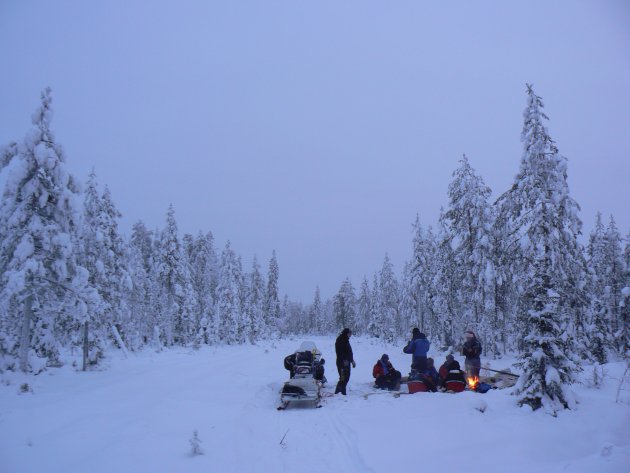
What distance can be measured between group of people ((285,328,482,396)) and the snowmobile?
0.19 metres

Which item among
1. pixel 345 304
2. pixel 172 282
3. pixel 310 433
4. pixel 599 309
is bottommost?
pixel 345 304

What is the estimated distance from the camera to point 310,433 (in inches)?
330

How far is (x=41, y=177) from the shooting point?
15336 mm

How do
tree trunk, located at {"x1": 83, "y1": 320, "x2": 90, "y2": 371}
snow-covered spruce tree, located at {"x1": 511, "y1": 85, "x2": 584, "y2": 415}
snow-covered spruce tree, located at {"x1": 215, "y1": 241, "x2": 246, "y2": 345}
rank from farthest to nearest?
snow-covered spruce tree, located at {"x1": 215, "y1": 241, "x2": 246, "y2": 345} → tree trunk, located at {"x1": 83, "y1": 320, "x2": 90, "y2": 371} → snow-covered spruce tree, located at {"x1": 511, "y1": 85, "x2": 584, "y2": 415}

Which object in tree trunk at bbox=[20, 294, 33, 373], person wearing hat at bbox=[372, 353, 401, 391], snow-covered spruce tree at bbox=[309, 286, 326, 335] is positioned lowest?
snow-covered spruce tree at bbox=[309, 286, 326, 335]

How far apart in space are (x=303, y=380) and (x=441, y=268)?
2256cm

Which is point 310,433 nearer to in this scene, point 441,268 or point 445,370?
point 445,370

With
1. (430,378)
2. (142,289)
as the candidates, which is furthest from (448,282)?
(142,289)

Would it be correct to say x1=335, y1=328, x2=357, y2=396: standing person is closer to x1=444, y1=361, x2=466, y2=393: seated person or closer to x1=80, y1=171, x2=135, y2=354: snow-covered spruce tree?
x1=444, y1=361, x2=466, y2=393: seated person

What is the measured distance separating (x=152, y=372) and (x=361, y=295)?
7315cm

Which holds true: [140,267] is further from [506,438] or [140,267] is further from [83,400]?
[506,438]

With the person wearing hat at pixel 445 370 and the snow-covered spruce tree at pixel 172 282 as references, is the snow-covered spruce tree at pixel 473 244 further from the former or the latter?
the snow-covered spruce tree at pixel 172 282

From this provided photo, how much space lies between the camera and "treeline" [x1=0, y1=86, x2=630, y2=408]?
45.0ft

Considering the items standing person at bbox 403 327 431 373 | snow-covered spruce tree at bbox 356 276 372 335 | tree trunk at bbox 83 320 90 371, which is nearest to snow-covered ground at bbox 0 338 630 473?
standing person at bbox 403 327 431 373
